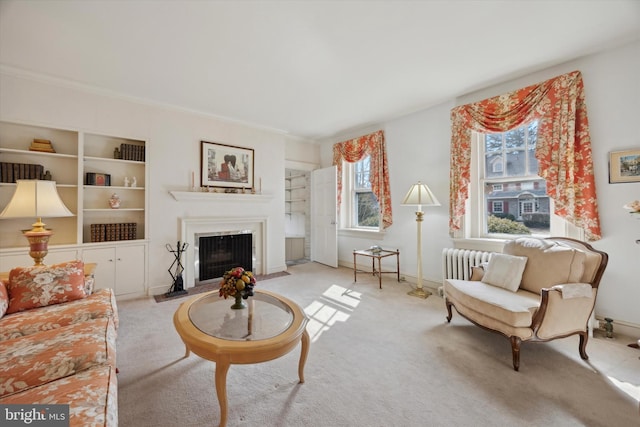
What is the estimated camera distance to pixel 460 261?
330 centimetres

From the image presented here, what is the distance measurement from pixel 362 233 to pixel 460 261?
189 centimetres

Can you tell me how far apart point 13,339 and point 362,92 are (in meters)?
3.83

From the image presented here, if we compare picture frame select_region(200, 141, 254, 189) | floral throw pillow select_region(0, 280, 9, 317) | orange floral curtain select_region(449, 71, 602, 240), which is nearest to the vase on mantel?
floral throw pillow select_region(0, 280, 9, 317)

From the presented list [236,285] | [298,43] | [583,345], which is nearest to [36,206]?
[236,285]

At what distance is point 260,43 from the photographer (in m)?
2.36

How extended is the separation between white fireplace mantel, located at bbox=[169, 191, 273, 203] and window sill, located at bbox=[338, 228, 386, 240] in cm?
163

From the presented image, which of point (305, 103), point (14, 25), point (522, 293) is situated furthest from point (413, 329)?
point (14, 25)

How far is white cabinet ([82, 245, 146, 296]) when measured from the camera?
3.15 meters

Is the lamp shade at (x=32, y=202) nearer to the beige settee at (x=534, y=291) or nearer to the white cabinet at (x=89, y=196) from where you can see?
the white cabinet at (x=89, y=196)

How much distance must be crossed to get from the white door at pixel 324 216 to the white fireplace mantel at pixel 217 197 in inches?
46.0

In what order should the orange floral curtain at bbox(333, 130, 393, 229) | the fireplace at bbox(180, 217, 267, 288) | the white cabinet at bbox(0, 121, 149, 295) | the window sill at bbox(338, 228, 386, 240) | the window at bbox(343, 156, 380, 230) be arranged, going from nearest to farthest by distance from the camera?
the white cabinet at bbox(0, 121, 149, 295) → the fireplace at bbox(180, 217, 267, 288) → the orange floral curtain at bbox(333, 130, 393, 229) → the window sill at bbox(338, 228, 386, 240) → the window at bbox(343, 156, 380, 230)

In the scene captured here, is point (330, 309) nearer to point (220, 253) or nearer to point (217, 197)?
point (220, 253)

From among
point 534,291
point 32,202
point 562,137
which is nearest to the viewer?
point 32,202

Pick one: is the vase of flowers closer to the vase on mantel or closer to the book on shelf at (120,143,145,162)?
the vase on mantel
